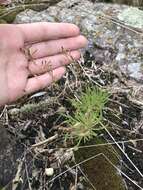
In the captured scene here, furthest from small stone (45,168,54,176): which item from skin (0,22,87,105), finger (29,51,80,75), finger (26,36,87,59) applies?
finger (26,36,87,59)

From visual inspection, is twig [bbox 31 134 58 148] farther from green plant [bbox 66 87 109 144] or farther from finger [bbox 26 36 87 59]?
finger [bbox 26 36 87 59]

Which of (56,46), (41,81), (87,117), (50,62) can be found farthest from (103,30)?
(87,117)

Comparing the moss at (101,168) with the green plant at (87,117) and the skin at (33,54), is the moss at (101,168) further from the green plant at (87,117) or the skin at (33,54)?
the skin at (33,54)

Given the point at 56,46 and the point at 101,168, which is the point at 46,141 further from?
the point at 56,46

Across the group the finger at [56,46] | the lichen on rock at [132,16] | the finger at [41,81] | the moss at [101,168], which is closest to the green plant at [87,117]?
the moss at [101,168]

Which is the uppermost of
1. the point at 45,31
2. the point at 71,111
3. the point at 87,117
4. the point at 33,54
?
the point at 45,31

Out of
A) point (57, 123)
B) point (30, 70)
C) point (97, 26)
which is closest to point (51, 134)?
point (57, 123)

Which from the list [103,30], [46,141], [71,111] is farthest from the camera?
[103,30]
